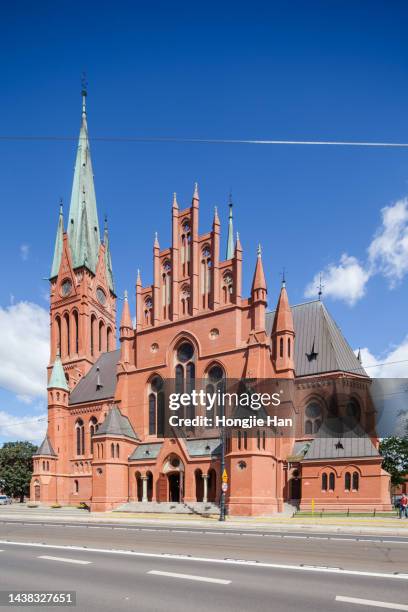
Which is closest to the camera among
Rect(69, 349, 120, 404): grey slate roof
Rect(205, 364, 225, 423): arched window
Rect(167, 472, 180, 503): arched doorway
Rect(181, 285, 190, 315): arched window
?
Rect(205, 364, 225, 423): arched window

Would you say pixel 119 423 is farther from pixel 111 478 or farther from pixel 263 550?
pixel 263 550

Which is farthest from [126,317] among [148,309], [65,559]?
[65,559]

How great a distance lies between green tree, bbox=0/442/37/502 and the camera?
69.2 metres

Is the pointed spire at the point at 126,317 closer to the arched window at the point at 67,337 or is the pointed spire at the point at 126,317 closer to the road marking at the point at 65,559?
the arched window at the point at 67,337

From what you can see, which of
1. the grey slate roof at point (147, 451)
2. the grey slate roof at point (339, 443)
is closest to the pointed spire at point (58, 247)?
the grey slate roof at point (147, 451)

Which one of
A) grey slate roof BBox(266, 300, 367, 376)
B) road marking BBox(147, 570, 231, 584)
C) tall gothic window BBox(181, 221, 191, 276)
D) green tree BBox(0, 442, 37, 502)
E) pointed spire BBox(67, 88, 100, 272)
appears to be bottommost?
green tree BBox(0, 442, 37, 502)

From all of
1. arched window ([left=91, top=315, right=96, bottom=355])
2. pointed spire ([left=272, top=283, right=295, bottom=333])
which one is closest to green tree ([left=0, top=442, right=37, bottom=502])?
arched window ([left=91, top=315, right=96, bottom=355])

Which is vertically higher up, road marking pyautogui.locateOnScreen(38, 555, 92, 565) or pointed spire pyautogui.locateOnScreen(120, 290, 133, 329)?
pointed spire pyautogui.locateOnScreen(120, 290, 133, 329)

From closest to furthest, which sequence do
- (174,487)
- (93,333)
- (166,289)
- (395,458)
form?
(174,487) → (166,289) → (395,458) → (93,333)

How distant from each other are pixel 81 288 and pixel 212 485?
32.1m

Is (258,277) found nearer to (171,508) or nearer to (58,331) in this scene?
(171,508)

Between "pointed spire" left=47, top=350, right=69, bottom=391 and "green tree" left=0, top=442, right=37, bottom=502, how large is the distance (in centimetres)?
2036

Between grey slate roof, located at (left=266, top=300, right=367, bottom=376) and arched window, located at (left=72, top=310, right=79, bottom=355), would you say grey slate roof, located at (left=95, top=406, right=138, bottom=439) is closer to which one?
grey slate roof, located at (left=266, top=300, right=367, bottom=376)

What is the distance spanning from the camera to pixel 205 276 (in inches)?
1741
